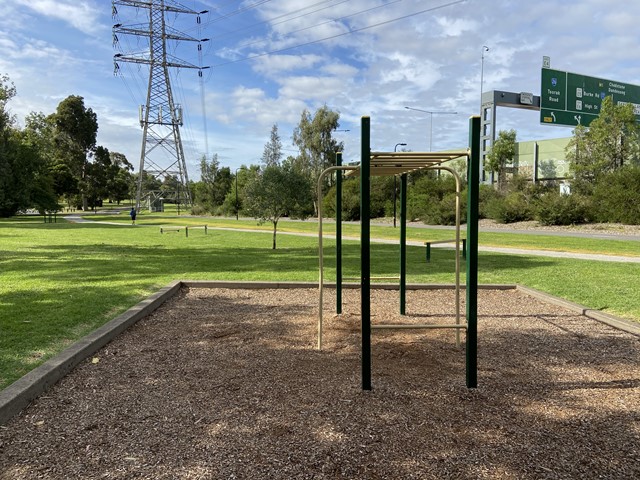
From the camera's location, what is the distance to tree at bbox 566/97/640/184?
32375 mm

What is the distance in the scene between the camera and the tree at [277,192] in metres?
14.6

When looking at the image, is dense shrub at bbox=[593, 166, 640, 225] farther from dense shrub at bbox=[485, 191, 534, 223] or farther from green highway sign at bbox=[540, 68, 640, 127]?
dense shrub at bbox=[485, 191, 534, 223]

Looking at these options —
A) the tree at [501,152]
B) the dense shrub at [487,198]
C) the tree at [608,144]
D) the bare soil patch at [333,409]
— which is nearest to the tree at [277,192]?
the bare soil patch at [333,409]

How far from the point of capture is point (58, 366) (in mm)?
3787

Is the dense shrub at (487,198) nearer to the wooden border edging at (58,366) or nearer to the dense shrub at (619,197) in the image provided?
the dense shrub at (619,197)

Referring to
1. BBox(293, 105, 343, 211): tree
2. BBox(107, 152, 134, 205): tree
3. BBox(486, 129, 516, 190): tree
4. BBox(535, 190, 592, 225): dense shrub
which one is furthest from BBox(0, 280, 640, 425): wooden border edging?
BBox(107, 152, 134, 205): tree

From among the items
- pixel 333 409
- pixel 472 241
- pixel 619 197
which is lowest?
pixel 333 409

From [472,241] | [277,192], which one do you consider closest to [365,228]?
[472,241]

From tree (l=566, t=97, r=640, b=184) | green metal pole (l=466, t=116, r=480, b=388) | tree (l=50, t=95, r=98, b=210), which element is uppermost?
tree (l=50, t=95, r=98, b=210)

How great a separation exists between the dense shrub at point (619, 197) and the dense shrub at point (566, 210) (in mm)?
710

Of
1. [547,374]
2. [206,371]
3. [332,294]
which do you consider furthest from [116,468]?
[332,294]

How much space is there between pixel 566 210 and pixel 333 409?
29.5m

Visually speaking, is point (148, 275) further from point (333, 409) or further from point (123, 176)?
point (123, 176)

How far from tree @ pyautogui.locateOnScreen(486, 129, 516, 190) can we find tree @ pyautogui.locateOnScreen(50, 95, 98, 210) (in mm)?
56613
